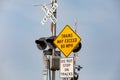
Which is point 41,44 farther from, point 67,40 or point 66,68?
point 66,68

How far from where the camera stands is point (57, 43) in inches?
724

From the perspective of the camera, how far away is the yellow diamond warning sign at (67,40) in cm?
1802

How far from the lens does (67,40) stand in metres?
18.1

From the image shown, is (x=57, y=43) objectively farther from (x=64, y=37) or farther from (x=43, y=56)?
(x=43, y=56)

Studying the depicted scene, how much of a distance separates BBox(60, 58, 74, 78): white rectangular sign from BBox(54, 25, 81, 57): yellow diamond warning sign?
19 cm

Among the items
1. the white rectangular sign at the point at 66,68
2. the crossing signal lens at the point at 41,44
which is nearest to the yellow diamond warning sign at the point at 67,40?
the white rectangular sign at the point at 66,68

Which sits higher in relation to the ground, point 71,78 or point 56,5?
point 56,5

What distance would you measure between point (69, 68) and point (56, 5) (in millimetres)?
6163

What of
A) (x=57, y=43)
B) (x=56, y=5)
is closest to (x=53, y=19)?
(x=56, y=5)

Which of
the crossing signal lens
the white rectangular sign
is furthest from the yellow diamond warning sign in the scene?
the crossing signal lens

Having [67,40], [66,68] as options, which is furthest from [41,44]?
[66,68]

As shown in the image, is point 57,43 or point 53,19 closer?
point 57,43

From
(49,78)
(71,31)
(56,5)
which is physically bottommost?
(49,78)

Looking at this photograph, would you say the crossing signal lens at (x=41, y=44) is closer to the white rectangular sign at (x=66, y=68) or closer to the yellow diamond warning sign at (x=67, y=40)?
the yellow diamond warning sign at (x=67, y=40)
